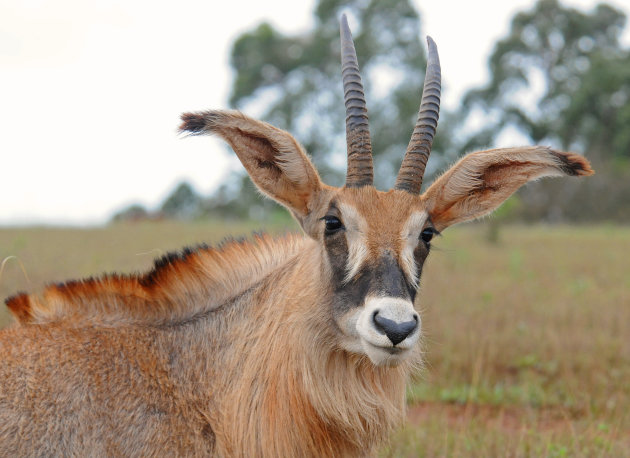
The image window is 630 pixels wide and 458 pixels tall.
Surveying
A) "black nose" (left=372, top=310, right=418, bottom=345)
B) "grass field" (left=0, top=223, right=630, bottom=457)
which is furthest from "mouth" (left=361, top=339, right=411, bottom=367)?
"grass field" (left=0, top=223, right=630, bottom=457)

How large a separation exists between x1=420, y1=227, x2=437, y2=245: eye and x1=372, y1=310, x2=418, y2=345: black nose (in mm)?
819

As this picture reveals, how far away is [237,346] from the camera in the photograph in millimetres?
4234

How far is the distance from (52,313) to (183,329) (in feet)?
2.80

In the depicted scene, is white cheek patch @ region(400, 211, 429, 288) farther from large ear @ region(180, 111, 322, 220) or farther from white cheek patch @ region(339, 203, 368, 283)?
large ear @ region(180, 111, 322, 220)

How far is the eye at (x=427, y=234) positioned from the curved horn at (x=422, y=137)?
27 cm

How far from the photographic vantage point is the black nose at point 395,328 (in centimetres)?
335

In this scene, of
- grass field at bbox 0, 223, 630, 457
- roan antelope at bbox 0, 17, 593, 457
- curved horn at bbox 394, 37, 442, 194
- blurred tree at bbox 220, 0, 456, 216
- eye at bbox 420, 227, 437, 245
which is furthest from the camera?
blurred tree at bbox 220, 0, 456, 216

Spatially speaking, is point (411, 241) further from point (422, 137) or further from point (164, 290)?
point (164, 290)

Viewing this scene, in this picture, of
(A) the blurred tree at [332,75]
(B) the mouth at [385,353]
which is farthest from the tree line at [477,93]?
(B) the mouth at [385,353]

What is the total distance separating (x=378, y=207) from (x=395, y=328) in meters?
0.87

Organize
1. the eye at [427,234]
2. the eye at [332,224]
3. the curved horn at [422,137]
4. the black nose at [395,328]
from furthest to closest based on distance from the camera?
the curved horn at [422,137], the eye at [427,234], the eye at [332,224], the black nose at [395,328]

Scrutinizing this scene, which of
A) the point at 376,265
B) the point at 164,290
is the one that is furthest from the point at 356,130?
the point at 164,290

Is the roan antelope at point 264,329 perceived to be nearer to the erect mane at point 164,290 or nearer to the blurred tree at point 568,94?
the erect mane at point 164,290

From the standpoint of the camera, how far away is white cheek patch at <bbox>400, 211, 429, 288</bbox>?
3.77 meters
